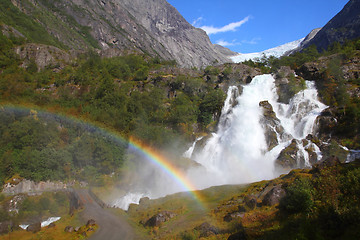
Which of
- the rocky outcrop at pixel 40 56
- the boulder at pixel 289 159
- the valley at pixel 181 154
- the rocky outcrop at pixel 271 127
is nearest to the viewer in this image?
the valley at pixel 181 154

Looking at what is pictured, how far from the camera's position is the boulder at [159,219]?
23.7m

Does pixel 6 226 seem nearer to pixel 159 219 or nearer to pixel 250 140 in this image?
pixel 159 219

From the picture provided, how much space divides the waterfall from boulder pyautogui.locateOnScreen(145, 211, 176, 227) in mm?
16051

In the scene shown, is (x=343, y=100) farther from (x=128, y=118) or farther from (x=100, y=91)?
(x=100, y=91)

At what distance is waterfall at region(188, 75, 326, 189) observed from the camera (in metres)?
40.6

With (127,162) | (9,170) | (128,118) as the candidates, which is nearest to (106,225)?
(127,162)

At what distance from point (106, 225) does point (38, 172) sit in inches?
899

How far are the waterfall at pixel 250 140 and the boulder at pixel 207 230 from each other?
65.7 ft

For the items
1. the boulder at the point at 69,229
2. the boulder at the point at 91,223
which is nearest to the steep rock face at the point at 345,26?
the boulder at the point at 91,223

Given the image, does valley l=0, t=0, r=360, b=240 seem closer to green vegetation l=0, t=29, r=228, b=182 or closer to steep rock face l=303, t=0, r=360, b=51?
green vegetation l=0, t=29, r=228, b=182

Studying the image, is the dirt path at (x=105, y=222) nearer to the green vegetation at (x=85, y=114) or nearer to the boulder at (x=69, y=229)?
the boulder at (x=69, y=229)

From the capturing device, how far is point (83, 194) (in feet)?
133

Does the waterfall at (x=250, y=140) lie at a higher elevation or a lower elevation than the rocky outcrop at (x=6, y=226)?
higher

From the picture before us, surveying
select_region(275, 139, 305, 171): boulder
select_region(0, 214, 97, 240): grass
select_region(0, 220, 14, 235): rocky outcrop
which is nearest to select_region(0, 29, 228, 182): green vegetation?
select_region(0, 220, 14, 235): rocky outcrop
